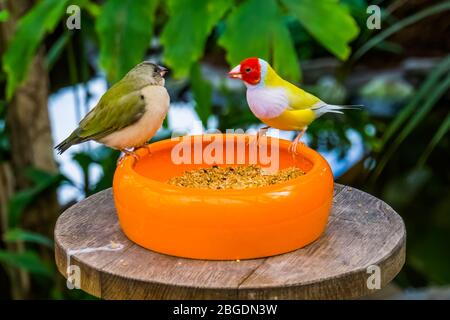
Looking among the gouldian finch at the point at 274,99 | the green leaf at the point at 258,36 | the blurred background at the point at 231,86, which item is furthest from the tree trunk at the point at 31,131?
the gouldian finch at the point at 274,99

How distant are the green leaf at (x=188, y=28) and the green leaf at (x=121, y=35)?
132 millimetres

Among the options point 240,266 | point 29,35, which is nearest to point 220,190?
point 240,266

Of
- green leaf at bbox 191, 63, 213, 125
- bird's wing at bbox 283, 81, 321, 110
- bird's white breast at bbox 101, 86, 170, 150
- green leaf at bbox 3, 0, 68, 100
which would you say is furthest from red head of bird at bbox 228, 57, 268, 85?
green leaf at bbox 191, 63, 213, 125

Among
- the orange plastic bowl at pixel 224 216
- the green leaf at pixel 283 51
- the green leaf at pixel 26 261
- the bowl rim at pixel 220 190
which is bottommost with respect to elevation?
the green leaf at pixel 26 261

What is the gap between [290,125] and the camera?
6.66ft

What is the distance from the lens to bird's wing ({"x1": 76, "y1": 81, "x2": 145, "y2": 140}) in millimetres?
2039

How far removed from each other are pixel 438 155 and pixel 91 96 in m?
2.49

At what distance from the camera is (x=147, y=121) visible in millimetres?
2047

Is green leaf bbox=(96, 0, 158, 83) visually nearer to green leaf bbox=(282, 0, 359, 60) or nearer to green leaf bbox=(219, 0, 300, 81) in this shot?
green leaf bbox=(219, 0, 300, 81)

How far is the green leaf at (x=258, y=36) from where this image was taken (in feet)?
7.59

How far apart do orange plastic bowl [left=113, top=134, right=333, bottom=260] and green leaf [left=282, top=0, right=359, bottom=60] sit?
0.52 m

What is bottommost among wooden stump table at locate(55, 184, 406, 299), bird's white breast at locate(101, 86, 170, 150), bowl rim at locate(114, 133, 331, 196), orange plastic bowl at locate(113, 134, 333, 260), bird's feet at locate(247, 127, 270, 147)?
wooden stump table at locate(55, 184, 406, 299)

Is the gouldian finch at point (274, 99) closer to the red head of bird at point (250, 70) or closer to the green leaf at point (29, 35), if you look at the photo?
the red head of bird at point (250, 70)

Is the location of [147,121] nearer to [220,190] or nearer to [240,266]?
[220,190]
